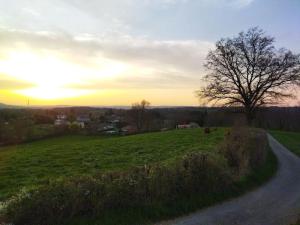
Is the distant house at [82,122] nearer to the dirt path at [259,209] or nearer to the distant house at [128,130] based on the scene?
the distant house at [128,130]

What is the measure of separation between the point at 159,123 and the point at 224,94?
31.8 m

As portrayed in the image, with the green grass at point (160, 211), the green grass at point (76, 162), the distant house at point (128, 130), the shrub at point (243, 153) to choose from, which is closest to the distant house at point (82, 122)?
the distant house at point (128, 130)

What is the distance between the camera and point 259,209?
529 inches

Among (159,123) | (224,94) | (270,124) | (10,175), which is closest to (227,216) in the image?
(10,175)

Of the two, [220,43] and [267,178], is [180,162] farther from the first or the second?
[220,43]

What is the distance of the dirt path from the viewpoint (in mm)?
11969

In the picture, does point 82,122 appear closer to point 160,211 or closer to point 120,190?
point 120,190

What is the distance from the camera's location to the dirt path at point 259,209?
471 inches

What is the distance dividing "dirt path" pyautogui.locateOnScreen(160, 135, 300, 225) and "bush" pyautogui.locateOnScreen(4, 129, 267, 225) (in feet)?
3.40

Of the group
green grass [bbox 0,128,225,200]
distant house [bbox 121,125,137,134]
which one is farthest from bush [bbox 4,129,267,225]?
distant house [bbox 121,125,137,134]

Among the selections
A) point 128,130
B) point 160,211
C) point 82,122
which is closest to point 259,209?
point 160,211

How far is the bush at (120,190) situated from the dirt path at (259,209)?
40.7 inches

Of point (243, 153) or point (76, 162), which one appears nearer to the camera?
point (243, 153)

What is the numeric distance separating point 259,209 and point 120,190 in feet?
16.9
